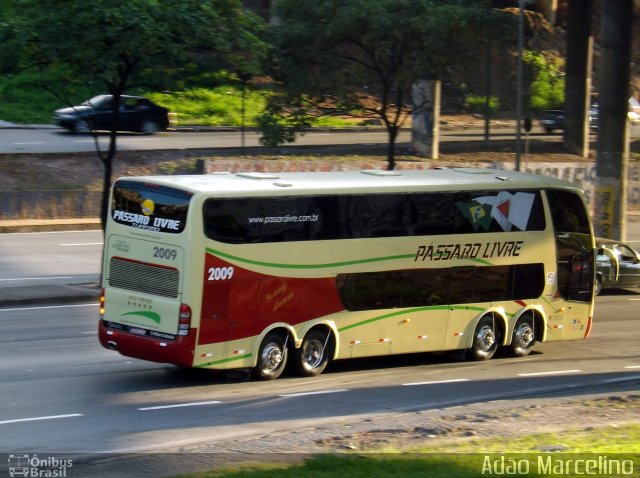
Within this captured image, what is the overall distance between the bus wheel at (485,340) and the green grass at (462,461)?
7.90 meters

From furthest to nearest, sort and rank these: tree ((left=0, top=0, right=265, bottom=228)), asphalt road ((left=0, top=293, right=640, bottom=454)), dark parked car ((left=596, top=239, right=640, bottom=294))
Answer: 1. dark parked car ((left=596, top=239, right=640, bottom=294))
2. tree ((left=0, top=0, right=265, bottom=228))
3. asphalt road ((left=0, top=293, right=640, bottom=454))

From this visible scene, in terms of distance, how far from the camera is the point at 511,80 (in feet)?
226

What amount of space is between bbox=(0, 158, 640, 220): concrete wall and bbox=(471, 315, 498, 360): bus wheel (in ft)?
67.2

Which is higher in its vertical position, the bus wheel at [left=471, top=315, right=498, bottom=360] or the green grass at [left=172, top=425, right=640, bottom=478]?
the green grass at [left=172, top=425, right=640, bottom=478]

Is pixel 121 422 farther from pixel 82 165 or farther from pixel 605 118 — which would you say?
pixel 82 165

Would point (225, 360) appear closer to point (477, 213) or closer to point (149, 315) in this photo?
point (149, 315)

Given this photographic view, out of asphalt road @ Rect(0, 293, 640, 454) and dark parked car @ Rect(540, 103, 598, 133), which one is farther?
dark parked car @ Rect(540, 103, 598, 133)

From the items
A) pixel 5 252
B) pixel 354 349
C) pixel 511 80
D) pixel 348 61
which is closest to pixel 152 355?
pixel 354 349

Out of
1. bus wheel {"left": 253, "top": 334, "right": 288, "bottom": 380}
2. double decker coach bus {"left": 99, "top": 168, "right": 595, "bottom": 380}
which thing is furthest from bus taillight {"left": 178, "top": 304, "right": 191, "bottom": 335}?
bus wheel {"left": 253, "top": 334, "right": 288, "bottom": 380}

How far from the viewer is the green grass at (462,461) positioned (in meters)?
9.43

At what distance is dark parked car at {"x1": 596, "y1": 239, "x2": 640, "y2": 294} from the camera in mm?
28969

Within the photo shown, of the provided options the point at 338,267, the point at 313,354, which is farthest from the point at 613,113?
the point at 313,354

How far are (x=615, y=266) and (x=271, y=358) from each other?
1498cm

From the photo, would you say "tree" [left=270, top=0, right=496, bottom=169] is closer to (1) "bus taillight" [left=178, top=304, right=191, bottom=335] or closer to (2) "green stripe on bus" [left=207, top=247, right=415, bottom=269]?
(2) "green stripe on bus" [left=207, top=247, right=415, bottom=269]
